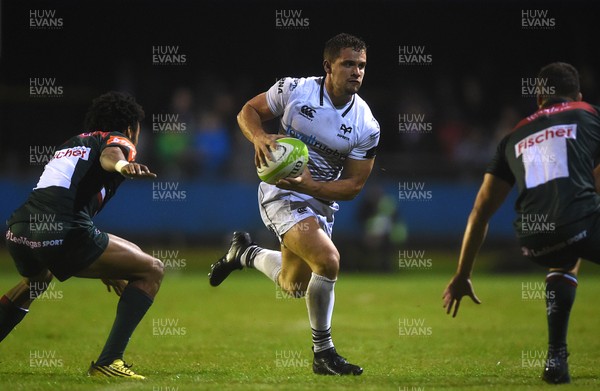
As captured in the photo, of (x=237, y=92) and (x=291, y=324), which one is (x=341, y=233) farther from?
(x=291, y=324)

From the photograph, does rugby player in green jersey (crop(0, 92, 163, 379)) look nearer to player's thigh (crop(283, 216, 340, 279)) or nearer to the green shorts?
the green shorts

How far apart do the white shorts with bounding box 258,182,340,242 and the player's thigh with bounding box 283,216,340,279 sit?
0.10 metres

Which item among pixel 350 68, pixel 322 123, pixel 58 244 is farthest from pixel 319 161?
pixel 58 244

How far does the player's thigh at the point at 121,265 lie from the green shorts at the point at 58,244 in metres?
0.06

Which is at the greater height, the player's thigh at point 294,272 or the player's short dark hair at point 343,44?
the player's short dark hair at point 343,44

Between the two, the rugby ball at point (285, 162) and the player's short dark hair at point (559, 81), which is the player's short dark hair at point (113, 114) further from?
the player's short dark hair at point (559, 81)

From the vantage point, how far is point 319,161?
7.88 m

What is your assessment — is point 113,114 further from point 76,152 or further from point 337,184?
point 337,184

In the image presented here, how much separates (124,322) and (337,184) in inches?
83.6

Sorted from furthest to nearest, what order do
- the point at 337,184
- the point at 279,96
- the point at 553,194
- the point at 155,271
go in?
the point at 279,96 < the point at 337,184 < the point at 155,271 < the point at 553,194

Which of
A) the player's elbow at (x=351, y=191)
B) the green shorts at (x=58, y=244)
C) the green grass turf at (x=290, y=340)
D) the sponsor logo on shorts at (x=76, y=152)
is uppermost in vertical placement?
the sponsor logo on shorts at (x=76, y=152)

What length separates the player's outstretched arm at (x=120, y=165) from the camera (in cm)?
603

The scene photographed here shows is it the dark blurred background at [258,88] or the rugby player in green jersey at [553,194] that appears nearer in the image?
the rugby player in green jersey at [553,194]

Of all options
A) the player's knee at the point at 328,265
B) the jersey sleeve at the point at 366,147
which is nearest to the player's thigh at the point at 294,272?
the player's knee at the point at 328,265
